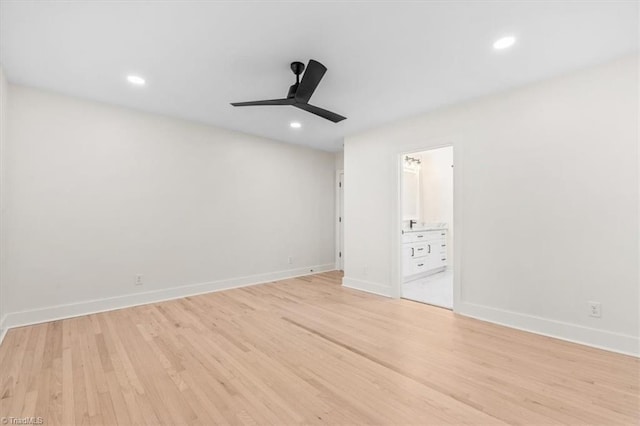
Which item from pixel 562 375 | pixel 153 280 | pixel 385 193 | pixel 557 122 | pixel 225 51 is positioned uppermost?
pixel 225 51

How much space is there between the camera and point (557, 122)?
2.63 m

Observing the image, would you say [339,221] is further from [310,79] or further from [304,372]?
[304,372]

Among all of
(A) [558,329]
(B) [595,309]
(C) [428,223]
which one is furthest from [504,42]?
(C) [428,223]

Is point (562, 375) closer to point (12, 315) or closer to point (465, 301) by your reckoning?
point (465, 301)

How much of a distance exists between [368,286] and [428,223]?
2581mm

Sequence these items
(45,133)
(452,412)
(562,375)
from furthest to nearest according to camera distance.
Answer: (45,133)
(562,375)
(452,412)

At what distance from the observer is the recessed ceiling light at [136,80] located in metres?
2.70

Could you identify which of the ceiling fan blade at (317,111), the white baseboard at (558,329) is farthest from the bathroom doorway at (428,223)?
the ceiling fan blade at (317,111)

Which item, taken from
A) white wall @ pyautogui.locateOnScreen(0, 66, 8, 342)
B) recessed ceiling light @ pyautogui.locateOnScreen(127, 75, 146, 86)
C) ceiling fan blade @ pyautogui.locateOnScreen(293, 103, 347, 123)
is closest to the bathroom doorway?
Answer: ceiling fan blade @ pyautogui.locateOnScreen(293, 103, 347, 123)

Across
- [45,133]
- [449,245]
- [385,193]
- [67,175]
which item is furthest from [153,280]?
[449,245]

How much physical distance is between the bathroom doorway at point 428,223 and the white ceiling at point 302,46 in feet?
6.98

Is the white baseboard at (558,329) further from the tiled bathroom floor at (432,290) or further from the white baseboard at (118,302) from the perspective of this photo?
the white baseboard at (118,302)

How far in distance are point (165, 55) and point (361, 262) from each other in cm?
352

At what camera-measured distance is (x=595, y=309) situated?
2.41 m
